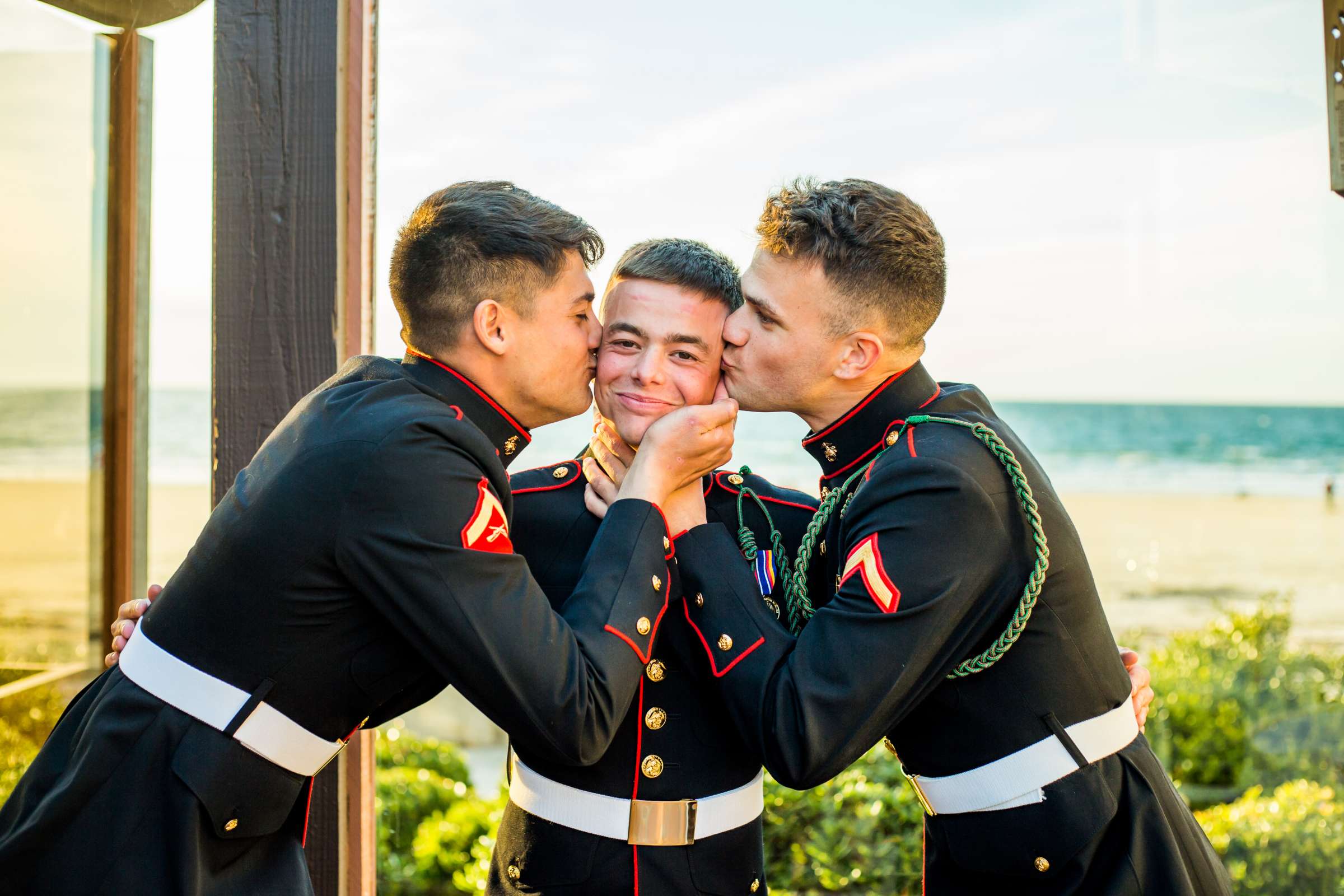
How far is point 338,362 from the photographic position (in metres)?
2.31

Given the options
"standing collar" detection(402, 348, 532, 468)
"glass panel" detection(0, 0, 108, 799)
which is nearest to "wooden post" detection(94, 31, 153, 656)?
"glass panel" detection(0, 0, 108, 799)

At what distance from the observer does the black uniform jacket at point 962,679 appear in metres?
1.65

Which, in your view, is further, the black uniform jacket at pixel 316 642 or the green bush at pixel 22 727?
the green bush at pixel 22 727

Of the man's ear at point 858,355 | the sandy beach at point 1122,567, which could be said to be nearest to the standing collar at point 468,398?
the man's ear at point 858,355

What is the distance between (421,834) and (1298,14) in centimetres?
554

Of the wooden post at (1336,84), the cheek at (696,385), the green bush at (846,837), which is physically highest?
the wooden post at (1336,84)

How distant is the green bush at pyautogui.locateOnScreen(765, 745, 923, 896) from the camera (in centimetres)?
402

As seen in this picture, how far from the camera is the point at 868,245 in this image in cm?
204

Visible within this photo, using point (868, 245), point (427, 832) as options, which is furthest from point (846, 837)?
point (868, 245)

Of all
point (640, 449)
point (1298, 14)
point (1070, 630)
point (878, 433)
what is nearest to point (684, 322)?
point (640, 449)

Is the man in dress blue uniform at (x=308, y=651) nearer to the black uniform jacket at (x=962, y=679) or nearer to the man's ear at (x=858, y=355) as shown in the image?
the black uniform jacket at (x=962, y=679)

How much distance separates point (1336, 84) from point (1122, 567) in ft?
21.2

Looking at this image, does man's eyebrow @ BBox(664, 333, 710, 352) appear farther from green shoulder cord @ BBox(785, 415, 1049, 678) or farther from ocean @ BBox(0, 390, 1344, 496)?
ocean @ BBox(0, 390, 1344, 496)

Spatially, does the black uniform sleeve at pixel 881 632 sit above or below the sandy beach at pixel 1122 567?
above
